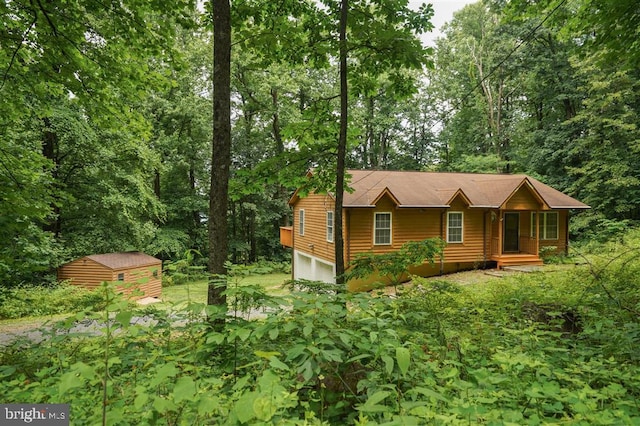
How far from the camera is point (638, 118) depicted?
18.2 m

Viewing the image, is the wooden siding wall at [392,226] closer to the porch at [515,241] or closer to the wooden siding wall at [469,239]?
the wooden siding wall at [469,239]

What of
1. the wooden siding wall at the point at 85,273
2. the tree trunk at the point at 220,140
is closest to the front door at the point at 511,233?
the tree trunk at the point at 220,140

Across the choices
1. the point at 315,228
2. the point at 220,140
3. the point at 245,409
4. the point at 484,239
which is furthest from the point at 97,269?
the point at 484,239

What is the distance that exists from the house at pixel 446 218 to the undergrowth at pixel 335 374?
32.9ft

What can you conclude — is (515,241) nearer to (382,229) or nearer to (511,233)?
(511,233)

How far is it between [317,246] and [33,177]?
473 inches

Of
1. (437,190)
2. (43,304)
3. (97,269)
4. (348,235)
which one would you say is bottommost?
(43,304)

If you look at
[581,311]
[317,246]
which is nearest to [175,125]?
[317,246]

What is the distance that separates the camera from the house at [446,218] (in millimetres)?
14094

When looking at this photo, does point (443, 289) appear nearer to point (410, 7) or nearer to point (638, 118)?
point (410, 7)

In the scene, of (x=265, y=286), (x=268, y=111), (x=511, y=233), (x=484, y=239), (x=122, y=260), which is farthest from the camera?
(x=268, y=111)

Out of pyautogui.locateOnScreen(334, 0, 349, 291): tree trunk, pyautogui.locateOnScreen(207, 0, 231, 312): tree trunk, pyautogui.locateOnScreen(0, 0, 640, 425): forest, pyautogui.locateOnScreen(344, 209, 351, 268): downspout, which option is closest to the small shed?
pyautogui.locateOnScreen(0, 0, 640, 425): forest

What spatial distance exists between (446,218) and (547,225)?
5.69 m

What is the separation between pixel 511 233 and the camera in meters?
16.4
